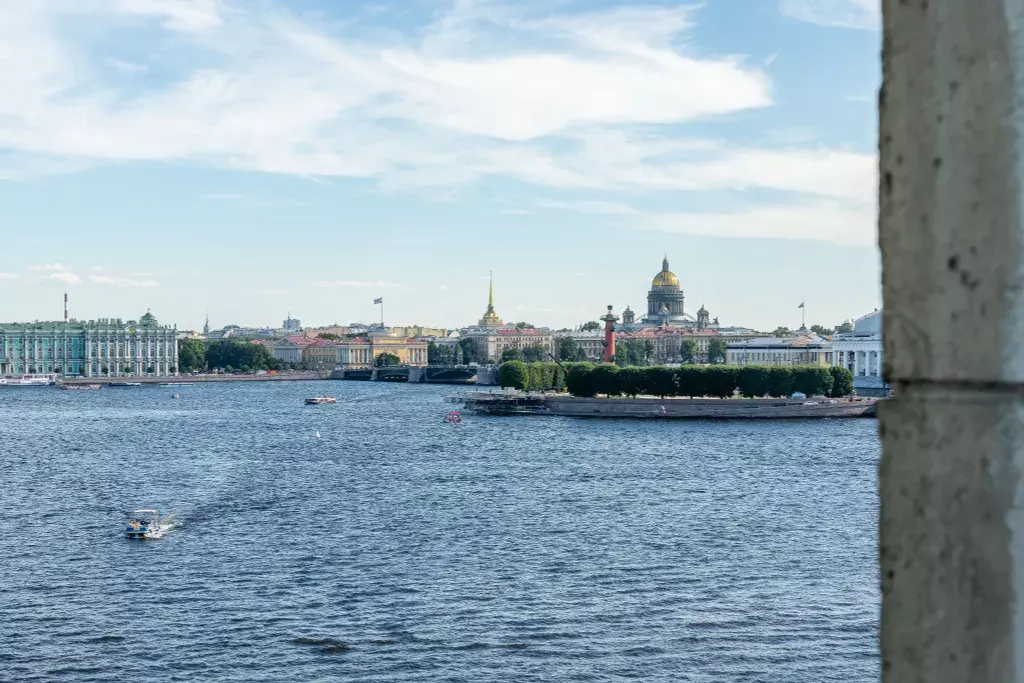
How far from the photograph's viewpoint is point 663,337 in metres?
108

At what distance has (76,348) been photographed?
94.8 m

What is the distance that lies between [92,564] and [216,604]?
11.3 feet

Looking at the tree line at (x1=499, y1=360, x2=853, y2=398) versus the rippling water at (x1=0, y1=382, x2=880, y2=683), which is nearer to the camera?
the rippling water at (x1=0, y1=382, x2=880, y2=683)

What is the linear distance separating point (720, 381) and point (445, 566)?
34560 millimetres

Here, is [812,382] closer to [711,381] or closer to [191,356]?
[711,381]

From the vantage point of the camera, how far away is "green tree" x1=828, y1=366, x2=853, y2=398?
Result: 50916 mm

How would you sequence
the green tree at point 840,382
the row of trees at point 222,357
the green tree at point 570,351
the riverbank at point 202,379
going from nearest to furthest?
the green tree at point 840,382 → the riverbank at point 202,379 → the row of trees at point 222,357 → the green tree at point 570,351

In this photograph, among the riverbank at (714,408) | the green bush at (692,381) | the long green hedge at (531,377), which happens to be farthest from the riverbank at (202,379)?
the green bush at (692,381)

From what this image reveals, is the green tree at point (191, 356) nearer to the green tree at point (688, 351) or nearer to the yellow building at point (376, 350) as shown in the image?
the yellow building at point (376, 350)

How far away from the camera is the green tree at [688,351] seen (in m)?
105

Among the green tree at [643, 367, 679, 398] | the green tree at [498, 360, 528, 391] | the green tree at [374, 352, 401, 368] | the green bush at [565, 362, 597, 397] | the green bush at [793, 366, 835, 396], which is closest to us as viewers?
the green tree at [643, 367, 679, 398]

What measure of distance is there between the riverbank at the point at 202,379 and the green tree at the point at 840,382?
54906 millimetres

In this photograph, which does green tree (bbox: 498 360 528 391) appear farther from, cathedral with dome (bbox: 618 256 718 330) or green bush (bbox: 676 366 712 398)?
cathedral with dome (bbox: 618 256 718 330)

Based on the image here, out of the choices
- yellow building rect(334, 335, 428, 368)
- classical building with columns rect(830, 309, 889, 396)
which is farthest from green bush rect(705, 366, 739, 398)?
yellow building rect(334, 335, 428, 368)
